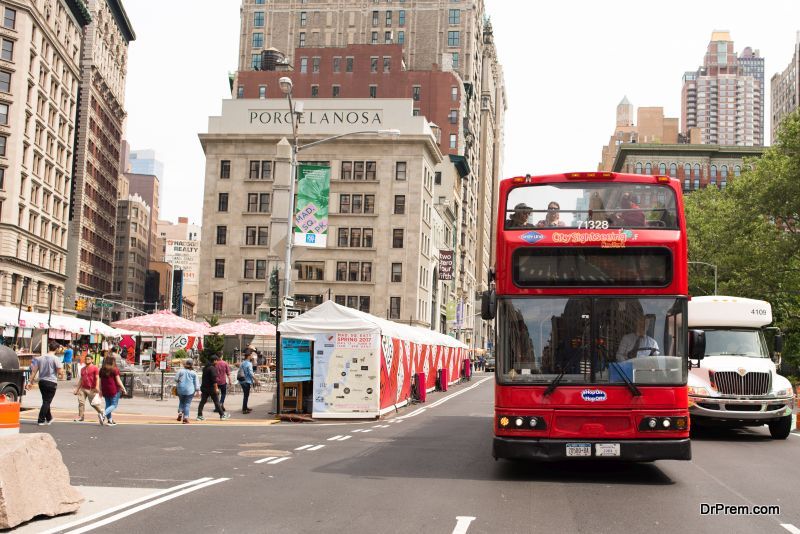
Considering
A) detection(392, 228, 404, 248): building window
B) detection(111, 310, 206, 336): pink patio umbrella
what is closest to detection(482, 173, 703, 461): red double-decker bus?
detection(111, 310, 206, 336): pink patio umbrella

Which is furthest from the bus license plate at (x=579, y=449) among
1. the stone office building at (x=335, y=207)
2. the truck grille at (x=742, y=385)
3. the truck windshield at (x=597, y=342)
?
the stone office building at (x=335, y=207)

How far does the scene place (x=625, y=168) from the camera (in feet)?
447

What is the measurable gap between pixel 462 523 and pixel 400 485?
2763 mm

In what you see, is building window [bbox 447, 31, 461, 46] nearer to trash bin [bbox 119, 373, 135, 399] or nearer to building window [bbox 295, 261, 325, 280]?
building window [bbox 295, 261, 325, 280]

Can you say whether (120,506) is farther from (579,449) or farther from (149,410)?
(149,410)

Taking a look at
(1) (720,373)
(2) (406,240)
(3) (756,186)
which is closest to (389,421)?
(1) (720,373)

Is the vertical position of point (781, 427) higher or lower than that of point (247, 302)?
lower

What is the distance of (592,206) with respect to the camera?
12070 mm

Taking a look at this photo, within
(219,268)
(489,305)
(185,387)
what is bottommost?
(185,387)

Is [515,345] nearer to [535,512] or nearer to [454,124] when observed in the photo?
[535,512]

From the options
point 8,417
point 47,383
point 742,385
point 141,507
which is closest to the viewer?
point 141,507

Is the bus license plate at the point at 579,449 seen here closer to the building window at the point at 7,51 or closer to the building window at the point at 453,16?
the building window at the point at 7,51

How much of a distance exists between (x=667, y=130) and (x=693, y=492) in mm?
162702

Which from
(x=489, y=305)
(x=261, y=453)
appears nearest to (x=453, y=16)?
(x=261, y=453)
